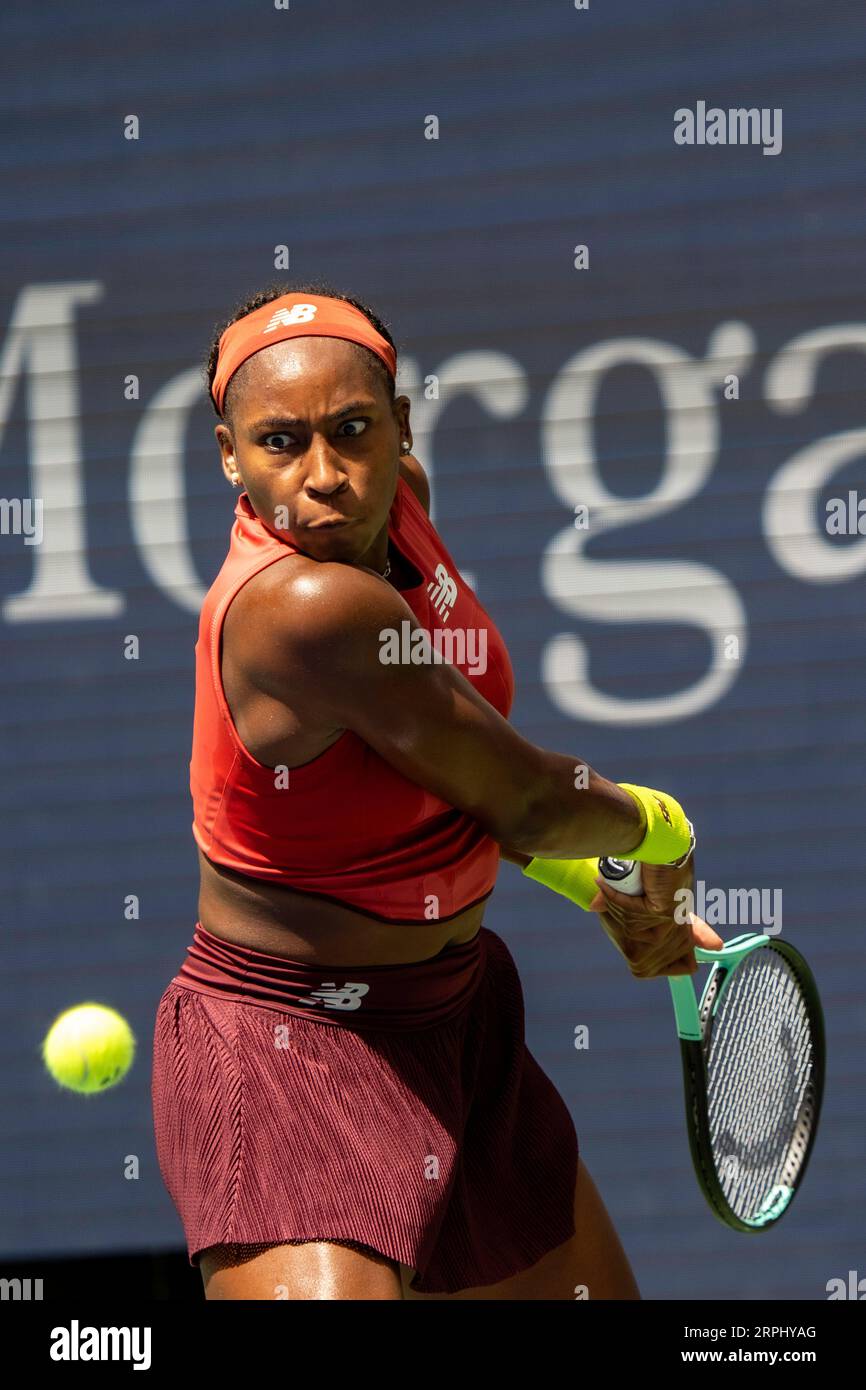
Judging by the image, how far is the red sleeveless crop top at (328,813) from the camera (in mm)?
2135

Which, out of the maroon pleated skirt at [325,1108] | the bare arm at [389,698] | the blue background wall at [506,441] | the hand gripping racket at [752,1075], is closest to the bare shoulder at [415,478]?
the bare arm at [389,698]

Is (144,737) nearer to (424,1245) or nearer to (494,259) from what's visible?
(494,259)

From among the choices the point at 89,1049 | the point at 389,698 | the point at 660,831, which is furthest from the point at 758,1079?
the point at 89,1049

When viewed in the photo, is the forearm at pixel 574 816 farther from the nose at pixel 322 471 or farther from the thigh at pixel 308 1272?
the thigh at pixel 308 1272

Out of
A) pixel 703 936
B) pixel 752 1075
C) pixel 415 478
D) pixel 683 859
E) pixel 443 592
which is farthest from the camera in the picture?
pixel 752 1075

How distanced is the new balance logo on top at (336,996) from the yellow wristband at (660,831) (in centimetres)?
44

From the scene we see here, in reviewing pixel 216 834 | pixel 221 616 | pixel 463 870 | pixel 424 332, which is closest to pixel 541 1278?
pixel 463 870

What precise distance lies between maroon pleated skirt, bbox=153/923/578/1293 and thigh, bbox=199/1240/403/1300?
0.05ft

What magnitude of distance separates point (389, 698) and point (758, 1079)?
153 cm

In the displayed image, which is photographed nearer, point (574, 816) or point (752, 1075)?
point (574, 816)

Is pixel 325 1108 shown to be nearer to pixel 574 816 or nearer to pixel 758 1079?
pixel 574 816

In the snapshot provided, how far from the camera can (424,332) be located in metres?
4.45

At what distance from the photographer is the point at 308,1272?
2.09 meters

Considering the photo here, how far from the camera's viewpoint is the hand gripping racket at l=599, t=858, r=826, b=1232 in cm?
294
